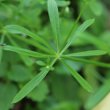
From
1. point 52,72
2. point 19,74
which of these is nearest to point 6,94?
point 19,74

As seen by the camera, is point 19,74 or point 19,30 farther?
point 19,74

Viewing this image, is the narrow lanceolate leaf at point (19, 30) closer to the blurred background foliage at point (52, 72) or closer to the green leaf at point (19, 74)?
the blurred background foliage at point (52, 72)

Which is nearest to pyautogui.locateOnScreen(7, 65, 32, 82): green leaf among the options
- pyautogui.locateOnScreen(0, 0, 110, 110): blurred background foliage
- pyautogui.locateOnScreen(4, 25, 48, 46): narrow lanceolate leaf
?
pyautogui.locateOnScreen(0, 0, 110, 110): blurred background foliage

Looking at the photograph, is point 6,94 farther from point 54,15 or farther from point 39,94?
point 54,15

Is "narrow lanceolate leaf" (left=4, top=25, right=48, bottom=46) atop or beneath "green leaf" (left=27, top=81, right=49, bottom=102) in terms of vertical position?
atop

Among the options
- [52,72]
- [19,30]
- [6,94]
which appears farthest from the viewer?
[52,72]

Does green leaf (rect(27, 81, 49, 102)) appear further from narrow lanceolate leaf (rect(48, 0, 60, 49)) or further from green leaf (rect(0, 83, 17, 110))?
narrow lanceolate leaf (rect(48, 0, 60, 49))

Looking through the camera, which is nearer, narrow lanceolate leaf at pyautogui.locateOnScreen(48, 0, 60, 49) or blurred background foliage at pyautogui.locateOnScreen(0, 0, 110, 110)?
narrow lanceolate leaf at pyautogui.locateOnScreen(48, 0, 60, 49)

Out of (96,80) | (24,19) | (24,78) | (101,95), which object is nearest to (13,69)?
(24,78)

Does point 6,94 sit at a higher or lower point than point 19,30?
lower

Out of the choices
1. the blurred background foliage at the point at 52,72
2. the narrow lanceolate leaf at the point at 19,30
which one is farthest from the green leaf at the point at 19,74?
the narrow lanceolate leaf at the point at 19,30
